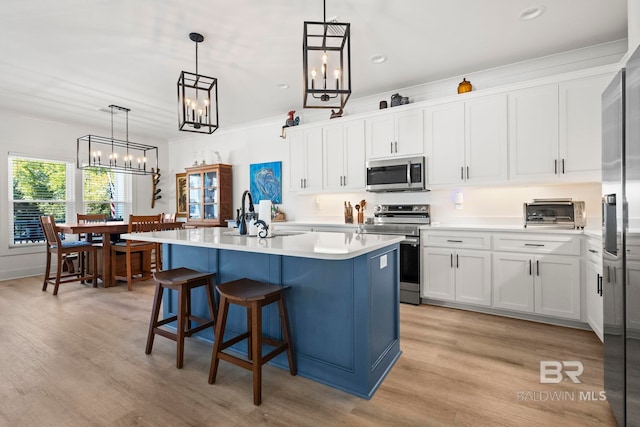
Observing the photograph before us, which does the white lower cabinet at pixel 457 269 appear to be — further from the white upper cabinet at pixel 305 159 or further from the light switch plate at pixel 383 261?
the white upper cabinet at pixel 305 159

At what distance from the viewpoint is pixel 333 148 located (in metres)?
4.52

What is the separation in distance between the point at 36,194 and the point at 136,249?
2.44 metres

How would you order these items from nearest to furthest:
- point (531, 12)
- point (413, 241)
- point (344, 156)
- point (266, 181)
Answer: point (531, 12)
point (413, 241)
point (344, 156)
point (266, 181)

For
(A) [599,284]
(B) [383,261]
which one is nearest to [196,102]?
(B) [383,261]

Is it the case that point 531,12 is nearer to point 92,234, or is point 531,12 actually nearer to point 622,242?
point 622,242

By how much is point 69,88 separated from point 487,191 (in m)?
5.51

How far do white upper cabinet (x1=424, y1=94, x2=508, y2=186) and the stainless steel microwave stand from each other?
0.13m

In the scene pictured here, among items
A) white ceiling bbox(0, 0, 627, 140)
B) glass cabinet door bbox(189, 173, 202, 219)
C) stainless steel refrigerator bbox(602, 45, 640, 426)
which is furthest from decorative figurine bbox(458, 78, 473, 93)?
glass cabinet door bbox(189, 173, 202, 219)

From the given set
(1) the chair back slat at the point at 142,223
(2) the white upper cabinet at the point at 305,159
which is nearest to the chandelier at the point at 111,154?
(1) the chair back slat at the point at 142,223

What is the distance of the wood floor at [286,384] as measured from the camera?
5.70 feet

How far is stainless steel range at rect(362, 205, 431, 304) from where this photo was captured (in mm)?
3709

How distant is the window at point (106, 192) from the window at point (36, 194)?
0.89 feet

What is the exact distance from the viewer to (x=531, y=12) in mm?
2684

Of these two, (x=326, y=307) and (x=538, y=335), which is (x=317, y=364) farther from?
(x=538, y=335)
